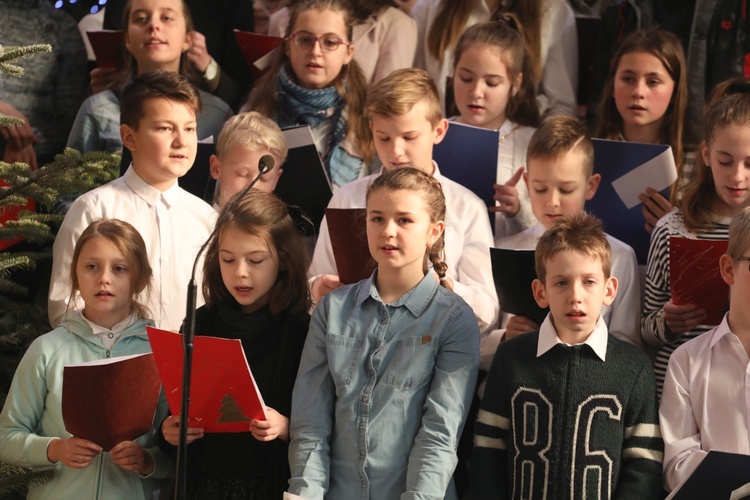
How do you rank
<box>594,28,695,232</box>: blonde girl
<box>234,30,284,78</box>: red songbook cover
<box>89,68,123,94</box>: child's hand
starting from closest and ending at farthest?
<box>594,28,695,232</box>: blonde girl → <box>234,30,284,78</box>: red songbook cover → <box>89,68,123,94</box>: child's hand

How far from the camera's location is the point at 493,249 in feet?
11.3

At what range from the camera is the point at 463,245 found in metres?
3.93

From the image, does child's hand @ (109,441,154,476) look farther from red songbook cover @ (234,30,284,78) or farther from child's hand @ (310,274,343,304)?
red songbook cover @ (234,30,284,78)

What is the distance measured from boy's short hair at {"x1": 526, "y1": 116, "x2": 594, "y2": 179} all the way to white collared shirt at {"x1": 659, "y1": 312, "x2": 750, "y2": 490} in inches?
36.0

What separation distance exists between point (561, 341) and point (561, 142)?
0.93 m

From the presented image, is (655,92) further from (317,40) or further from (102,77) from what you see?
(102,77)

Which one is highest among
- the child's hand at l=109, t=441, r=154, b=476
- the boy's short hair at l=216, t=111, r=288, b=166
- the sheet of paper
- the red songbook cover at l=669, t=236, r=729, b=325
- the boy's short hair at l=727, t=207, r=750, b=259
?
the boy's short hair at l=216, t=111, r=288, b=166

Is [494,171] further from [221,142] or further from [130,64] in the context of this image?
[130,64]

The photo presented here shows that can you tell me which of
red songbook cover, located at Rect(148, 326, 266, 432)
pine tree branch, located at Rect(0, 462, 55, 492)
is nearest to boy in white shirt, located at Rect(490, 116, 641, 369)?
red songbook cover, located at Rect(148, 326, 266, 432)

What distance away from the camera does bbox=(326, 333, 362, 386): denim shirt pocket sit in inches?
127

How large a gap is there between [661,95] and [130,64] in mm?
2174

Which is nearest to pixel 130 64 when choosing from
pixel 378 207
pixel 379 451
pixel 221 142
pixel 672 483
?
pixel 221 142

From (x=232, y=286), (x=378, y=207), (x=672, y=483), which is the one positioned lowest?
(x=672, y=483)

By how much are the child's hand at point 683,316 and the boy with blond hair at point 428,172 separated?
0.61 meters
